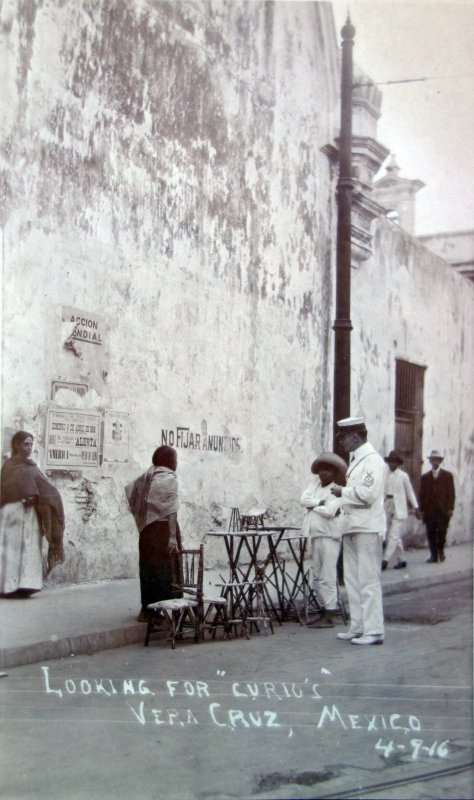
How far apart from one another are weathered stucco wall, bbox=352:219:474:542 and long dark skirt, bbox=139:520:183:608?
736 cm

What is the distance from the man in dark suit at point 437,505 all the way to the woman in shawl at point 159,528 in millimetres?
6602

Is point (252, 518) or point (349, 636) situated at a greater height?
point (252, 518)

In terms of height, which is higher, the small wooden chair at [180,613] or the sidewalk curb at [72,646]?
the small wooden chair at [180,613]

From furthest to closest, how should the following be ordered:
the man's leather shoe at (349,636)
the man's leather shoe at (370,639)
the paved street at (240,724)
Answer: the man's leather shoe at (349,636) < the man's leather shoe at (370,639) < the paved street at (240,724)

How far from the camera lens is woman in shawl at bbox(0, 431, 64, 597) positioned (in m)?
8.36

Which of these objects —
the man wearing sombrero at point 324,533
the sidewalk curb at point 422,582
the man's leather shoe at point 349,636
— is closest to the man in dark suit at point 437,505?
the sidewalk curb at point 422,582

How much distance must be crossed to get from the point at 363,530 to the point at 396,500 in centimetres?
604

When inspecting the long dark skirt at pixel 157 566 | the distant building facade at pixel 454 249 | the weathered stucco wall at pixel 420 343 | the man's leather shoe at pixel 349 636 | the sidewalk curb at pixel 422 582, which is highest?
the distant building facade at pixel 454 249

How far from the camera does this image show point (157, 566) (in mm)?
7980

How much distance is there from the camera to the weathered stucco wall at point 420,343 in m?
15.4

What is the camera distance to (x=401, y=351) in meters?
16.3

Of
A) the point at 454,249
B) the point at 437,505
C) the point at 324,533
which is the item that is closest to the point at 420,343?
the point at 454,249

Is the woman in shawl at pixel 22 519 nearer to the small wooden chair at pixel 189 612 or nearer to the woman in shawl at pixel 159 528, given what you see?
the woman in shawl at pixel 159 528

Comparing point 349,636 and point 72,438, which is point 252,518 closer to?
point 349,636
